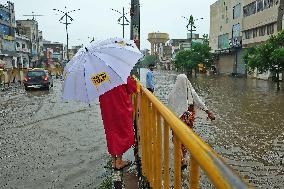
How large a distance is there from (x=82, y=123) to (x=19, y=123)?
6.35 feet

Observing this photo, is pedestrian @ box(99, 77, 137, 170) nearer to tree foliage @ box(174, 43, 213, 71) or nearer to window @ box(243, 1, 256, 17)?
window @ box(243, 1, 256, 17)

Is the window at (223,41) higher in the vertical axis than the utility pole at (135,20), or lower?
higher

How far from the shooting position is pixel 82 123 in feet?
34.6

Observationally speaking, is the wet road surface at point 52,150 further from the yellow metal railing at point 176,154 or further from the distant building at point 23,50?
the distant building at point 23,50

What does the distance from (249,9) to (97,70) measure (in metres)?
45.5

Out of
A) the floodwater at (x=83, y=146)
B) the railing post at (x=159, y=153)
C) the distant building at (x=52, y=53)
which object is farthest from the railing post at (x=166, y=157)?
the distant building at (x=52, y=53)

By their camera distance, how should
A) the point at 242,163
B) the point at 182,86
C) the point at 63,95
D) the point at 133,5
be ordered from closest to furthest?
the point at 63,95 → the point at 182,86 → the point at 242,163 → the point at 133,5

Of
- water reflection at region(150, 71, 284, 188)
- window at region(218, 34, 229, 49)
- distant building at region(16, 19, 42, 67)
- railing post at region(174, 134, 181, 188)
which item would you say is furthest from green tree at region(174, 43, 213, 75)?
railing post at region(174, 134, 181, 188)

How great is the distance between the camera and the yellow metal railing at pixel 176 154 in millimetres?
1226

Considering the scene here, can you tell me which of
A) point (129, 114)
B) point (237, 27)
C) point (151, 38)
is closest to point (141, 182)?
point (129, 114)

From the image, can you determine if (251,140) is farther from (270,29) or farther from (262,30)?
(262,30)

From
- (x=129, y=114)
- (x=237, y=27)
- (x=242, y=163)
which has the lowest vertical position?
(x=242, y=163)

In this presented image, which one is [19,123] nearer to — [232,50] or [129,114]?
[129,114]

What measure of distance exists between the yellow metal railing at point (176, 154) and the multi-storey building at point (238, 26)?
3603 centimetres
